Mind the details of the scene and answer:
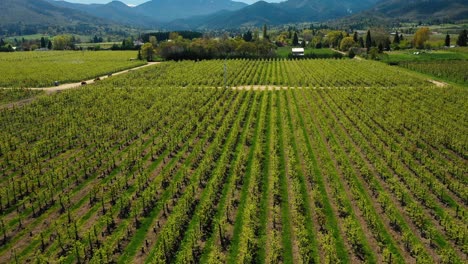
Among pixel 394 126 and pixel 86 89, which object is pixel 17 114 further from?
pixel 394 126

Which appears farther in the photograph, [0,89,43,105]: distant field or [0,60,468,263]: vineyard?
[0,89,43,105]: distant field

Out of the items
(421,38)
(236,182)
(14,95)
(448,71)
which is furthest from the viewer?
(421,38)

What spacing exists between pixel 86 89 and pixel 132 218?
1845 inches

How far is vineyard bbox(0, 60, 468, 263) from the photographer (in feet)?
59.3

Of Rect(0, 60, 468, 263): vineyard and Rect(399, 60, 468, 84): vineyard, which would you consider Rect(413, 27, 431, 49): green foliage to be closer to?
Rect(399, 60, 468, 84): vineyard

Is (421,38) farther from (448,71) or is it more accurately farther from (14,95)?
(14,95)

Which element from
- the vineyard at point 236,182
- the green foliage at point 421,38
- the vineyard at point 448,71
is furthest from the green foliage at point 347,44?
the vineyard at point 236,182

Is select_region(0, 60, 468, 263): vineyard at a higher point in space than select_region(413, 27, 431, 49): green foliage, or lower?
lower

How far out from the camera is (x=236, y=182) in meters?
24.9

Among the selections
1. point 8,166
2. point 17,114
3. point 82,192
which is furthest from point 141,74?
point 82,192

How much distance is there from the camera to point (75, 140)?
34.6m

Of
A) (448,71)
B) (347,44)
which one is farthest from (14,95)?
(347,44)

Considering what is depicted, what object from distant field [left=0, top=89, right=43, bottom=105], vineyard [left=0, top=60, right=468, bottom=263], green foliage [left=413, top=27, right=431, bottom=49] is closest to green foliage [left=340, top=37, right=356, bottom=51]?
green foliage [left=413, top=27, right=431, bottom=49]

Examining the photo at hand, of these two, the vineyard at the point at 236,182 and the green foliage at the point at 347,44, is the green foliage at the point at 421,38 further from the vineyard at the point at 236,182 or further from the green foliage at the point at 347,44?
the vineyard at the point at 236,182
